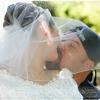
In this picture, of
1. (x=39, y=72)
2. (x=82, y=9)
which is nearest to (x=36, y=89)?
(x=39, y=72)

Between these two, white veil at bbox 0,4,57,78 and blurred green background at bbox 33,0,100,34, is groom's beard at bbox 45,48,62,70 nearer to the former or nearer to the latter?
white veil at bbox 0,4,57,78

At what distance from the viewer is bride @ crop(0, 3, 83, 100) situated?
0.98 m

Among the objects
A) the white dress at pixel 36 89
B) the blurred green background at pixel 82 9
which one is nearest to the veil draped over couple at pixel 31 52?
the white dress at pixel 36 89

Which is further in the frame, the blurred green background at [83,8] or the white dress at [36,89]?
the blurred green background at [83,8]

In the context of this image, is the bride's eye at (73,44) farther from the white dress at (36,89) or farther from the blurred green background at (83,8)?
Answer: the blurred green background at (83,8)

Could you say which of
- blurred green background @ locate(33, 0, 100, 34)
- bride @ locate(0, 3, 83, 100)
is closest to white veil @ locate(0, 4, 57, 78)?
bride @ locate(0, 3, 83, 100)

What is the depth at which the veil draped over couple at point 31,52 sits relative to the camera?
38.7 inches

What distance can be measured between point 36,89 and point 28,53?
167 mm

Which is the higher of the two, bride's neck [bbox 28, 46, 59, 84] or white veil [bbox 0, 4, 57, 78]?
Result: white veil [bbox 0, 4, 57, 78]

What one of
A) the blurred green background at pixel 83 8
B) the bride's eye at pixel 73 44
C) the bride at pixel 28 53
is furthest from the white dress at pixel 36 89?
the blurred green background at pixel 83 8

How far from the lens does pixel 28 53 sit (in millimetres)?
988

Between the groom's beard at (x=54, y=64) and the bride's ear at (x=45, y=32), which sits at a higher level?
the bride's ear at (x=45, y=32)

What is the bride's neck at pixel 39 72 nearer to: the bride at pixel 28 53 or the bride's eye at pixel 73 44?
the bride at pixel 28 53

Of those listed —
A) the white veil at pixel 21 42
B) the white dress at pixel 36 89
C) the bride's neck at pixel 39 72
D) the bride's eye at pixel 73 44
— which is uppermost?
the white veil at pixel 21 42
